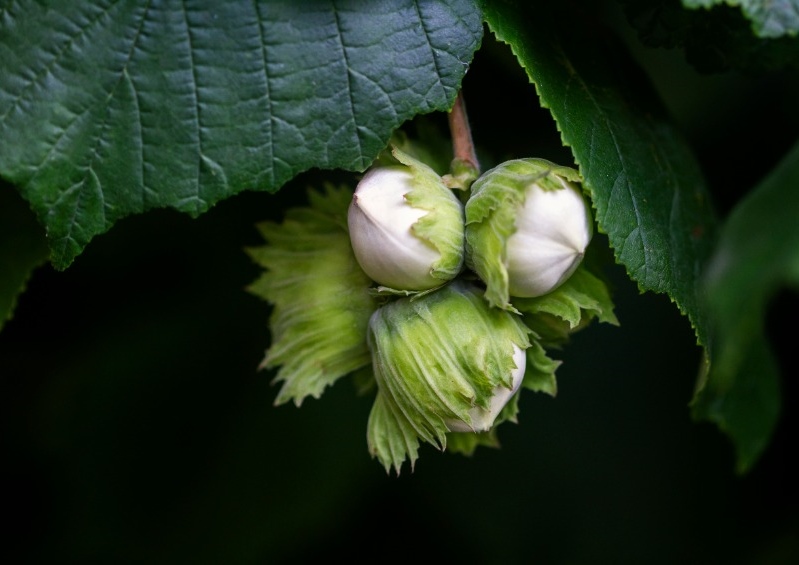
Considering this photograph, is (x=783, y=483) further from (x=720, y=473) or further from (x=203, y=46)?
(x=203, y=46)

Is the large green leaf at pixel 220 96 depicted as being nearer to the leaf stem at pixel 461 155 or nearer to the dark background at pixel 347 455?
the leaf stem at pixel 461 155

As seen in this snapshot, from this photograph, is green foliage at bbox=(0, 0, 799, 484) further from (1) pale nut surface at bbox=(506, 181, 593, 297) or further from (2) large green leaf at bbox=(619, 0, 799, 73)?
(2) large green leaf at bbox=(619, 0, 799, 73)

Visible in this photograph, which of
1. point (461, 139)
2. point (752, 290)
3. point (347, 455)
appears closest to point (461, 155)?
point (461, 139)

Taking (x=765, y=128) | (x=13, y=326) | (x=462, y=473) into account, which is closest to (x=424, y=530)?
(x=462, y=473)

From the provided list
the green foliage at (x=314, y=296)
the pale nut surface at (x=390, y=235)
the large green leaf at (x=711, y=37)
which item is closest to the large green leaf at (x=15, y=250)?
the green foliage at (x=314, y=296)

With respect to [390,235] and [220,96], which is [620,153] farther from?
[220,96]
